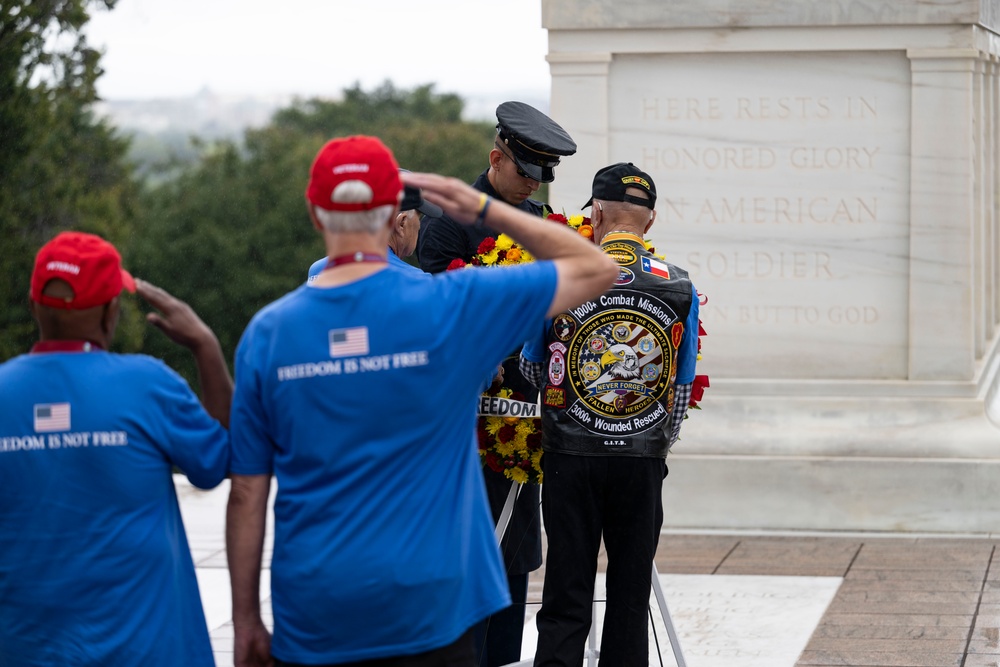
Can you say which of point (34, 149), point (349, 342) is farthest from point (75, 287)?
point (34, 149)

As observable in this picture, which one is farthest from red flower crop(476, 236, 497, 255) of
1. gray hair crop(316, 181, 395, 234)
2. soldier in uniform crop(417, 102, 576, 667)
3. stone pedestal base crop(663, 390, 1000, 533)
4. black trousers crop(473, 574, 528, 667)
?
stone pedestal base crop(663, 390, 1000, 533)

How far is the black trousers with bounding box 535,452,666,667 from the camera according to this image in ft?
15.8

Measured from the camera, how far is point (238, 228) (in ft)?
170

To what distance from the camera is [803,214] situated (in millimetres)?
8750

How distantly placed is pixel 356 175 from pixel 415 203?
134 centimetres

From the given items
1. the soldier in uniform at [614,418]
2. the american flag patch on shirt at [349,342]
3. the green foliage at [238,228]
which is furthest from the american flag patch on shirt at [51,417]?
the green foliage at [238,228]

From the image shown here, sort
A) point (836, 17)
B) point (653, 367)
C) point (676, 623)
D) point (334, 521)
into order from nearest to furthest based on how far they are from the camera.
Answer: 1. point (334, 521)
2. point (653, 367)
3. point (676, 623)
4. point (836, 17)

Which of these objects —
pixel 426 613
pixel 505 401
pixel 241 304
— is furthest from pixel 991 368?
pixel 241 304

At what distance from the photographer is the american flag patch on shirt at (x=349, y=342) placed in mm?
3023

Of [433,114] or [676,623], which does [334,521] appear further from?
[433,114]

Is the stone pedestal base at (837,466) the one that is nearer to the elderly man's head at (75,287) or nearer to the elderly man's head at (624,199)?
the elderly man's head at (624,199)

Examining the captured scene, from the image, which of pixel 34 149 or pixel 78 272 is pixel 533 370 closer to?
pixel 78 272

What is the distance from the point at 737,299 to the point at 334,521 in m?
6.12

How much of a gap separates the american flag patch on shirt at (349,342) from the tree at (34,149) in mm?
20884
